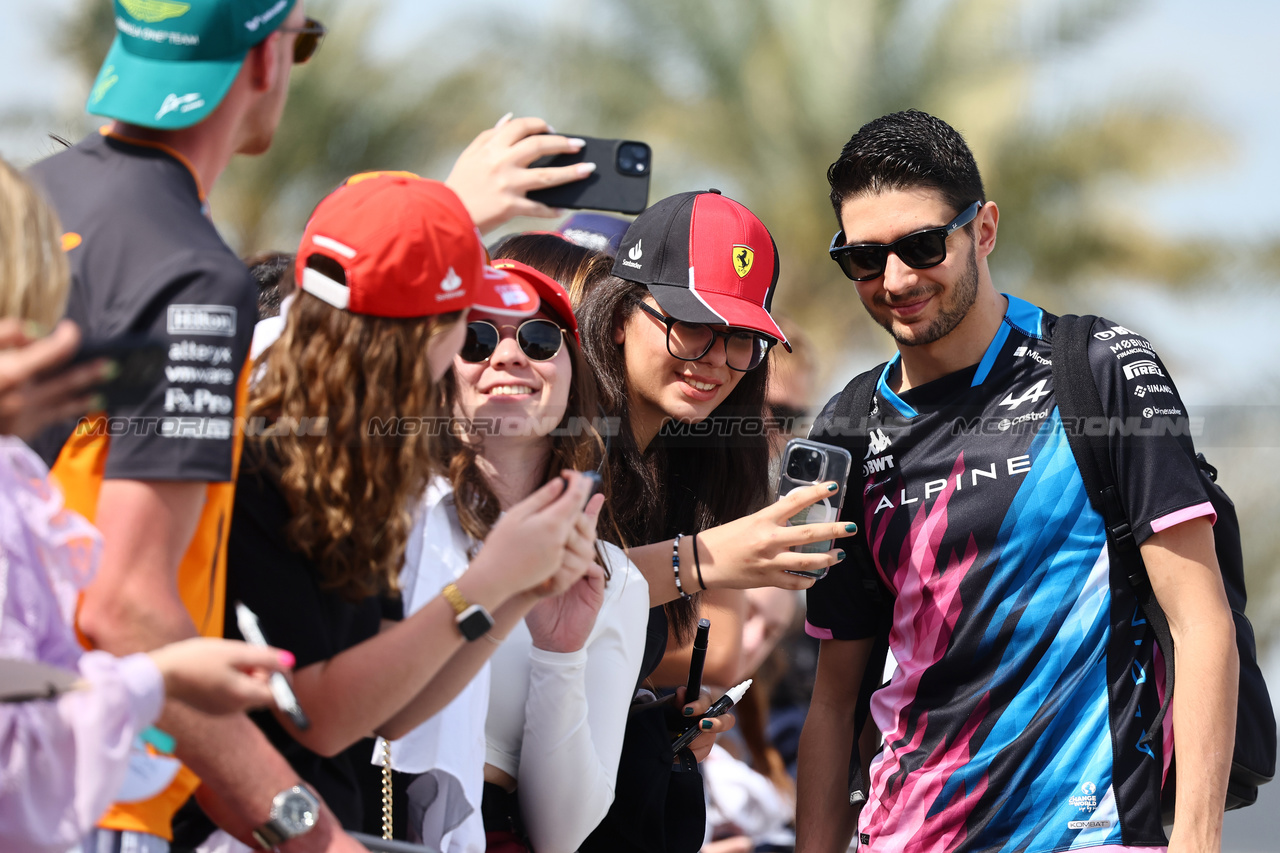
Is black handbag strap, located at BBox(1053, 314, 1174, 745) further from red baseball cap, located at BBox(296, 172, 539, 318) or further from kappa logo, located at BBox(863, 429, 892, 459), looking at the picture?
red baseball cap, located at BBox(296, 172, 539, 318)

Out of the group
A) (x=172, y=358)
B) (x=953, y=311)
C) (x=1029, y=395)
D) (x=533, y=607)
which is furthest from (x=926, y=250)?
(x=172, y=358)

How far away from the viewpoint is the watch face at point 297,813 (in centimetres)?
204

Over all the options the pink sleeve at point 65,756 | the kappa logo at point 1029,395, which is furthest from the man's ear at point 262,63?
the kappa logo at point 1029,395

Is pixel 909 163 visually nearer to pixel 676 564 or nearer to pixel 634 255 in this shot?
pixel 634 255

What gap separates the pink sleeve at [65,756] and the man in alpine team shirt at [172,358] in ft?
0.63

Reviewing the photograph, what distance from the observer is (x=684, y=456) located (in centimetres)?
399

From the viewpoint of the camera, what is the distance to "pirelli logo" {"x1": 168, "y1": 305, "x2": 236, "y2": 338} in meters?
1.94

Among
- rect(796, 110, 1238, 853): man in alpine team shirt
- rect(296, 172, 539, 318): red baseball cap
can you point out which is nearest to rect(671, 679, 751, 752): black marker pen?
rect(796, 110, 1238, 853): man in alpine team shirt

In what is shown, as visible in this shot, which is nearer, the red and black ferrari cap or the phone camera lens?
the phone camera lens

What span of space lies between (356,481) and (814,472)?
1466 millimetres

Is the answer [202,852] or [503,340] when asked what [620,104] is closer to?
[503,340]

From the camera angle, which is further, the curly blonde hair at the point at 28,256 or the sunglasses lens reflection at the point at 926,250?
the sunglasses lens reflection at the point at 926,250

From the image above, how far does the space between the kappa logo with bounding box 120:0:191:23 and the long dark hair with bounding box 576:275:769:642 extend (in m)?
1.78

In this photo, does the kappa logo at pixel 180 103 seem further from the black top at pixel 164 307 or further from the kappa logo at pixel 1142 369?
the kappa logo at pixel 1142 369
